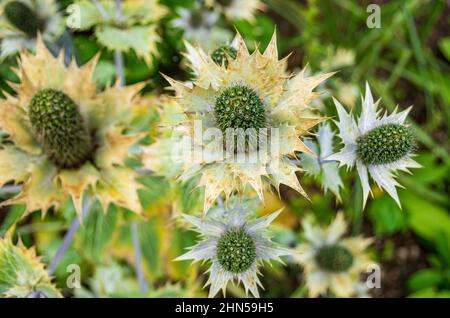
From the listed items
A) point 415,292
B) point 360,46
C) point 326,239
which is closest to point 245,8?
point 360,46

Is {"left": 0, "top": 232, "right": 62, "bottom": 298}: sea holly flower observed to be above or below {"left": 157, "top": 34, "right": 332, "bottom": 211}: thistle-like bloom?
below

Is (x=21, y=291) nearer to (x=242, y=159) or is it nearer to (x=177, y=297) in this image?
(x=177, y=297)

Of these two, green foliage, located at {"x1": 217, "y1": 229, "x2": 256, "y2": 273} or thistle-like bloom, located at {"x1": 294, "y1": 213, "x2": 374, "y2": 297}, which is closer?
green foliage, located at {"x1": 217, "y1": 229, "x2": 256, "y2": 273}

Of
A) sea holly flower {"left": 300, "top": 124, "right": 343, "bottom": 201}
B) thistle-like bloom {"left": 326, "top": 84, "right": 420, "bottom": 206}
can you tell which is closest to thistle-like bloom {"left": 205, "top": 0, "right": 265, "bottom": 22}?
sea holly flower {"left": 300, "top": 124, "right": 343, "bottom": 201}

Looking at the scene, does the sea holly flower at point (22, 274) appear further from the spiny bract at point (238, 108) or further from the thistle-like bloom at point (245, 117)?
Result: the spiny bract at point (238, 108)

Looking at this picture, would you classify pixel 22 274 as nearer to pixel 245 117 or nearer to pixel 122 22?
pixel 245 117

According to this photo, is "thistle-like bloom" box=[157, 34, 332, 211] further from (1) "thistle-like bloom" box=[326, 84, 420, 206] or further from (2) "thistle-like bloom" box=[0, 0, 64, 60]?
(2) "thistle-like bloom" box=[0, 0, 64, 60]
